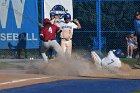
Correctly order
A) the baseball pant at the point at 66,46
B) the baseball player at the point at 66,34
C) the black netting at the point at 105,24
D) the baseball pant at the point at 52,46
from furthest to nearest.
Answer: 1. the black netting at the point at 105,24
2. the baseball player at the point at 66,34
3. the baseball pant at the point at 66,46
4. the baseball pant at the point at 52,46

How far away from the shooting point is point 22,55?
2394 centimetres

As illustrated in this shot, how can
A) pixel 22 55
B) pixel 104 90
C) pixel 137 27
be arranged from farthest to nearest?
pixel 22 55, pixel 137 27, pixel 104 90

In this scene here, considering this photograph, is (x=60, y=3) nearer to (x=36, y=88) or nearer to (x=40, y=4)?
(x=40, y=4)

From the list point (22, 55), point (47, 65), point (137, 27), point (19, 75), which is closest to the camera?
point (19, 75)

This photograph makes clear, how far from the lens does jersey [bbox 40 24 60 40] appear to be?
750 inches

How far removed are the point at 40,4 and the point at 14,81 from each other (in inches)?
434

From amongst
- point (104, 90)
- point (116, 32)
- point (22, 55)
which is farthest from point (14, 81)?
point (116, 32)

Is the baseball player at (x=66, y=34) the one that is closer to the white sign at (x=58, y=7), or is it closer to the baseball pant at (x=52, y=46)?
the baseball pant at (x=52, y=46)

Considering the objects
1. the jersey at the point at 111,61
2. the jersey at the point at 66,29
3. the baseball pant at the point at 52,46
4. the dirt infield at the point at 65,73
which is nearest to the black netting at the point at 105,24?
the jersey at the point at 66,29

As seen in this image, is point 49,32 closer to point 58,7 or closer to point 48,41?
point 48,41

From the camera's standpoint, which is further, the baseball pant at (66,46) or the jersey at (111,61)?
the baseball pant at (66,46)

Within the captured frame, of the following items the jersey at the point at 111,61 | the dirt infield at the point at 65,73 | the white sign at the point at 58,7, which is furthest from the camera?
the white sign at the point at 58,7

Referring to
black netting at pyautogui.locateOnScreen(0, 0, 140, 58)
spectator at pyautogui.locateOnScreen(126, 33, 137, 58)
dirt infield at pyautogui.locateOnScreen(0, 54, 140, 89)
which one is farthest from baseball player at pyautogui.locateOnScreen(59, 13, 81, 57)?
spectator at pyautogui.locateOnScreen(126, 33, 137, 58)

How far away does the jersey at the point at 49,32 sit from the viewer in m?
19.0
